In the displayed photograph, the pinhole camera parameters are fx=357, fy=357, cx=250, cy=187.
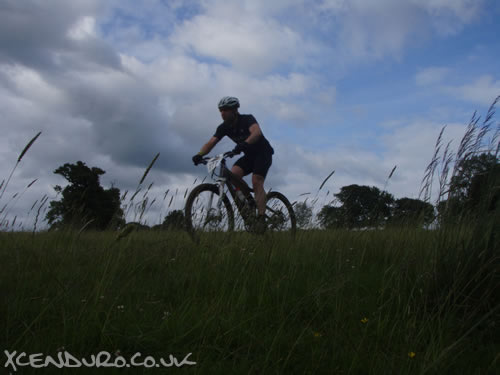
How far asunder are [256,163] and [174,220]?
68.9 inches

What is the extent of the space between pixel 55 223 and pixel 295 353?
15.9 ft

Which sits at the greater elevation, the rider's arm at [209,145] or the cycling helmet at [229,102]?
the cycling helmet at [229,102]

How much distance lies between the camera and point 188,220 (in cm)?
516

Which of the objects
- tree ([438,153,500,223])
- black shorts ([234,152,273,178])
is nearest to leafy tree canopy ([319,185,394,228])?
black shorts ([234,152,273,178])

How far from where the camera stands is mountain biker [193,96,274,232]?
19.9 feet

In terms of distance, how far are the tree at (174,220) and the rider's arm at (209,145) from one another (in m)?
1.23

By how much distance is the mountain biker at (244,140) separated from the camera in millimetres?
6059

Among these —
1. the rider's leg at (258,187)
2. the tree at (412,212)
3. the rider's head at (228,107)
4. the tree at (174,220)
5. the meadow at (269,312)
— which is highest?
the rider's head at (228,107)

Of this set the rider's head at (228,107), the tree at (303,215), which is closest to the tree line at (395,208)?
the tree at (303,215)

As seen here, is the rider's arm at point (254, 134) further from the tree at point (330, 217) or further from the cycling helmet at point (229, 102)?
the tree at point (330, 217)

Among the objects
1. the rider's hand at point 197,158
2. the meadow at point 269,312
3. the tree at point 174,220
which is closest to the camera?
the meadow at point 269,312

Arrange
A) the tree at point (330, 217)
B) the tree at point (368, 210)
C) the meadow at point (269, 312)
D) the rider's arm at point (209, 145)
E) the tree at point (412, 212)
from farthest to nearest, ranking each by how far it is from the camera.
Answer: the rider's arm at point (209, 145), the tree at point (330, 217), the tree at point (368, 210), the tree at point (412, 212), the meadow at point (269, 312)

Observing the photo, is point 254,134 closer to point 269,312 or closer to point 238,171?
point 238,171

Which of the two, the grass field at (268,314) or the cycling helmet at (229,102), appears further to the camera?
the cycling helmet at (229,102)
